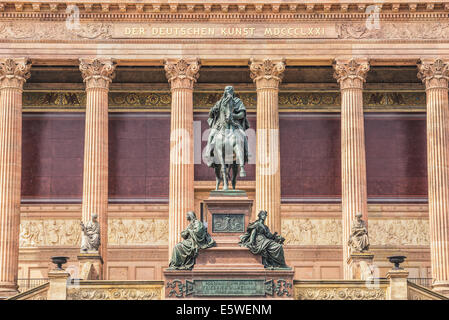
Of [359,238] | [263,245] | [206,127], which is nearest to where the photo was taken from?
[263,245]

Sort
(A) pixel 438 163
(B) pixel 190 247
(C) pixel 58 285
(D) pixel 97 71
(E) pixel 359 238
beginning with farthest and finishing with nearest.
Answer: (D) pixel 97 71
(A) pixel 438 163
(E) pixel 359 238
(C) pixel 58 285
(B) pixel 190 247

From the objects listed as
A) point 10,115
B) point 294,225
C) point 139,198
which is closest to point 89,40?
point 10,115

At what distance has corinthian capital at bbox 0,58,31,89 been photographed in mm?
45750

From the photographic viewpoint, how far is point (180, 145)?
45188 millimetres

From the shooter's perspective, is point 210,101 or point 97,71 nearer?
point 97,71

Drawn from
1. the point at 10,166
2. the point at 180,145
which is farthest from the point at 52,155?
the point at 180,145

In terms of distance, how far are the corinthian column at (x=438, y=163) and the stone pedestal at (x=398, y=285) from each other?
1051 centimetres

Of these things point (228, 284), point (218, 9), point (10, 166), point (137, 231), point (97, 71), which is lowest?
point (228, 284)

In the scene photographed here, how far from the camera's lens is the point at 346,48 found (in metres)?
46.3

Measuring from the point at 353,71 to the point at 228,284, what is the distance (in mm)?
18376

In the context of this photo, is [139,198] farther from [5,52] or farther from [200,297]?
[200,297]

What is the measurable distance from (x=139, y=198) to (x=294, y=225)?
7.12 meters

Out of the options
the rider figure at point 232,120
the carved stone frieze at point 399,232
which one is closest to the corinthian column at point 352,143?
the carved stone frieze at point 399,232

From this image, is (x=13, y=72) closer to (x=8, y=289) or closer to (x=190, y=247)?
(x=8, y=289)
